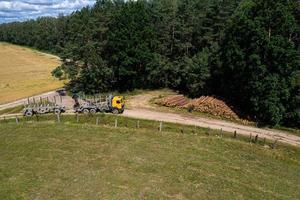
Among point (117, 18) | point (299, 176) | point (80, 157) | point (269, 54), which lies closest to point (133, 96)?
point (117, 18)

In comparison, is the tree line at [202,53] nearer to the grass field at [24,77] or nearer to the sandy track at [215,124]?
the sandy track at [215,124]

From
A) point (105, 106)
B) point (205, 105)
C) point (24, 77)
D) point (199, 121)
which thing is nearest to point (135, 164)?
point (199, 121)

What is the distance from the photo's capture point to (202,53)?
54625 mm

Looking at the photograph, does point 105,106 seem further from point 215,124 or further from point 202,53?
point 202,53

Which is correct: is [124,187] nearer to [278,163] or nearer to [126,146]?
[126,146]

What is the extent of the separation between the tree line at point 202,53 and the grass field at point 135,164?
33.4ft

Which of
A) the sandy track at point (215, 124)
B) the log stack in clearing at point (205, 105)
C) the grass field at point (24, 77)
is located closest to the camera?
the sandy track at point (215, 124)

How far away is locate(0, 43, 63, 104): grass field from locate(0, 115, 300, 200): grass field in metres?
30.1

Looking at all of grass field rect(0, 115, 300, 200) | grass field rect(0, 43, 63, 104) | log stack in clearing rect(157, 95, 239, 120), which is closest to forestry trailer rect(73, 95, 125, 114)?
grass field rect(0, 115, 300, 200)

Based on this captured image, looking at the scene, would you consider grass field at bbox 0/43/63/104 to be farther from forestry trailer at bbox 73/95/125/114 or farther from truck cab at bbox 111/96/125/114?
truck cab at bbox 111/96/125/114

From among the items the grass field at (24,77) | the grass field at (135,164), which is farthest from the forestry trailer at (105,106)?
the grass field at (24,77)

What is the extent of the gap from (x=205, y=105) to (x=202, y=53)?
10658 millimetres

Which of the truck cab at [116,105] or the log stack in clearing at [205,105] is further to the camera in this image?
the log stack in clearing at [205,105]

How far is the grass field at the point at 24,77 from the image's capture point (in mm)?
69125
